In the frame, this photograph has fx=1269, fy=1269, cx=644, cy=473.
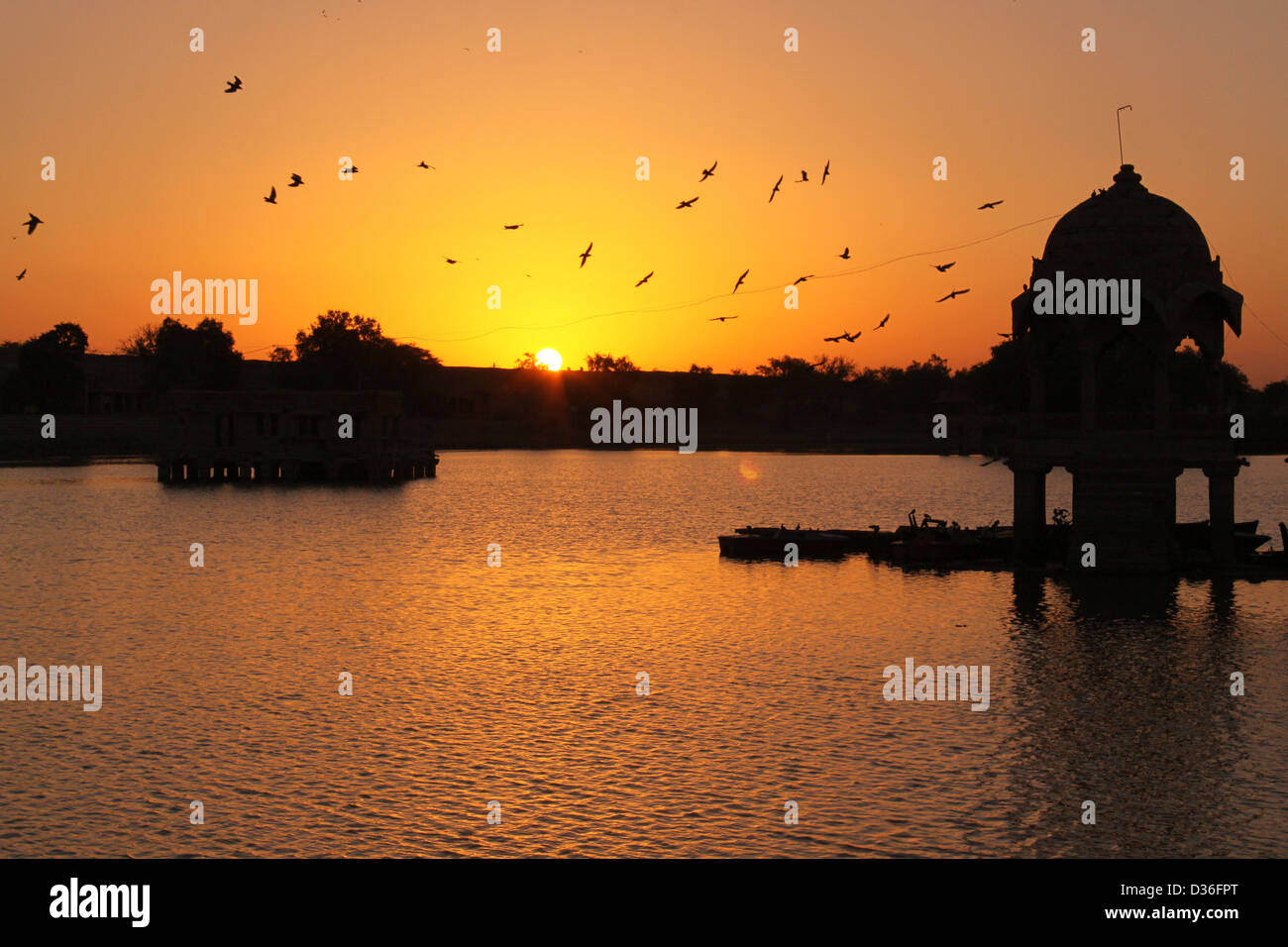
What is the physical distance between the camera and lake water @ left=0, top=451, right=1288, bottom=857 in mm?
18984

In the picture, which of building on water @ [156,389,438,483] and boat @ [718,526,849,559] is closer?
boat @ [718,526,849,559]

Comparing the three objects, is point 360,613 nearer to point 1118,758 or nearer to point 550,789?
point 550,789

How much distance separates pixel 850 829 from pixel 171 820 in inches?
408

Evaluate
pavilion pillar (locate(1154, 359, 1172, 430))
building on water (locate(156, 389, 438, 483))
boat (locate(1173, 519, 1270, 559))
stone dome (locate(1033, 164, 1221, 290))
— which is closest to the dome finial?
stone dome (locate(1033, 164, 1221, 290))

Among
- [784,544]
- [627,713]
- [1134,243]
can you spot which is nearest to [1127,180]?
[1134,243]

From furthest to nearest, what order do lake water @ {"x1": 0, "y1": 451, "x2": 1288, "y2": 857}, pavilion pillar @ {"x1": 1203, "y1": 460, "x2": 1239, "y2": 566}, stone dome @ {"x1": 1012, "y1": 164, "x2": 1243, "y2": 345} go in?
1. pavilion pillar @ {"x1": 1203, "y1": 460, "x2": 1239, "y2": 566}
2. stone dome @ {"x1": 1012, "y1": 164, "x2": 1243, "y2": 345}
3. lake water @ {"x1": 0, "y1": 451, "x2": 1288, "y2": 857}

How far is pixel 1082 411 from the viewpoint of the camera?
4647 centimetres

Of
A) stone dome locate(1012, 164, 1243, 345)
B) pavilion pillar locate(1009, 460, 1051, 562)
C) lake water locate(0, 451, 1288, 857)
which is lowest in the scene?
lake water locate(0, 451, 1288, 857)

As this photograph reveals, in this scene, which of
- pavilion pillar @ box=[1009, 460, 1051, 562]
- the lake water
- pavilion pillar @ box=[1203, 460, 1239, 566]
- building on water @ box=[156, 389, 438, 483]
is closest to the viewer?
the lake water

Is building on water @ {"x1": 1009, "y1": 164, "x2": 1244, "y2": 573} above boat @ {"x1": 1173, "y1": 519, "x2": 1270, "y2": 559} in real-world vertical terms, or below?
above

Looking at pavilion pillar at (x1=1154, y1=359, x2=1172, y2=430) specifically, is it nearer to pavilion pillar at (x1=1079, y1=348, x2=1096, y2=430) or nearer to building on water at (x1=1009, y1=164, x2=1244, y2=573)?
building on water at (x1=1009, y1=164, x2=1244, y2=573)

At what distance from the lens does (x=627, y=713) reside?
2714 centimetres
